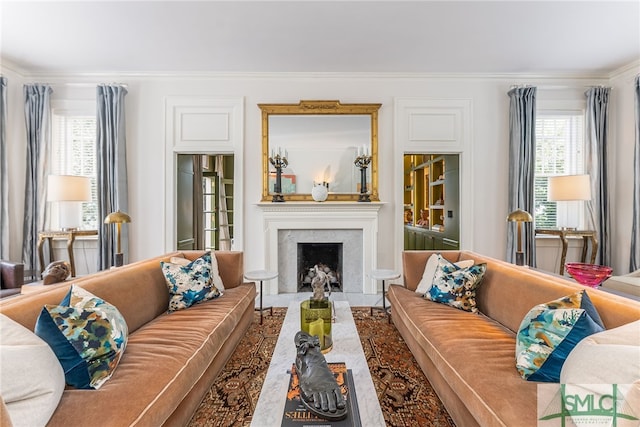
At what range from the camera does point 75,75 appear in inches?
172

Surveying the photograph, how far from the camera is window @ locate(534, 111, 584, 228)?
449 centimetres

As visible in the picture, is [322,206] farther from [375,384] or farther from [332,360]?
[332,360]

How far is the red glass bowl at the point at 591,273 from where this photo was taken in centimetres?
211

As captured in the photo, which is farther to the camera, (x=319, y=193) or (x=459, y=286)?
(x=319, y=193)

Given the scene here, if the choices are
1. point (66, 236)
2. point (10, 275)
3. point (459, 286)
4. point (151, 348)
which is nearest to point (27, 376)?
point (151, 348)

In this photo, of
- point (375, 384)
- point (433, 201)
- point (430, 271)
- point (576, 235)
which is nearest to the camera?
point (375, 384)

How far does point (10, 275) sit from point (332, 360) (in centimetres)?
322

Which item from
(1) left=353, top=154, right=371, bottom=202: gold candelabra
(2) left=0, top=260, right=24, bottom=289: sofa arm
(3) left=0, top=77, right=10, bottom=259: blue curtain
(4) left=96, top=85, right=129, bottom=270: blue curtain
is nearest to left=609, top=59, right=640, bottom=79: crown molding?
(1) left=353, top=154, right=371, bottom=202: gold candelabra

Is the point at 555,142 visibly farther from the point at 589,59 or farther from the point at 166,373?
the point at 166,373

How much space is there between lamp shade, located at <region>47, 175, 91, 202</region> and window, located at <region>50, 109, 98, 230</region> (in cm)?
59

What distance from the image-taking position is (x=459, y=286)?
2490 millimetres

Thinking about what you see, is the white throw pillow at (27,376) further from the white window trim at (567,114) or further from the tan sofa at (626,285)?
the white window trim at (567,114)

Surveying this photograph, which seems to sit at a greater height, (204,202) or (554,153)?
(554,153)

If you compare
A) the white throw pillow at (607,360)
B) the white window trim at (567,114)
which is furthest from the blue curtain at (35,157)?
the white window trim at (567,114)
